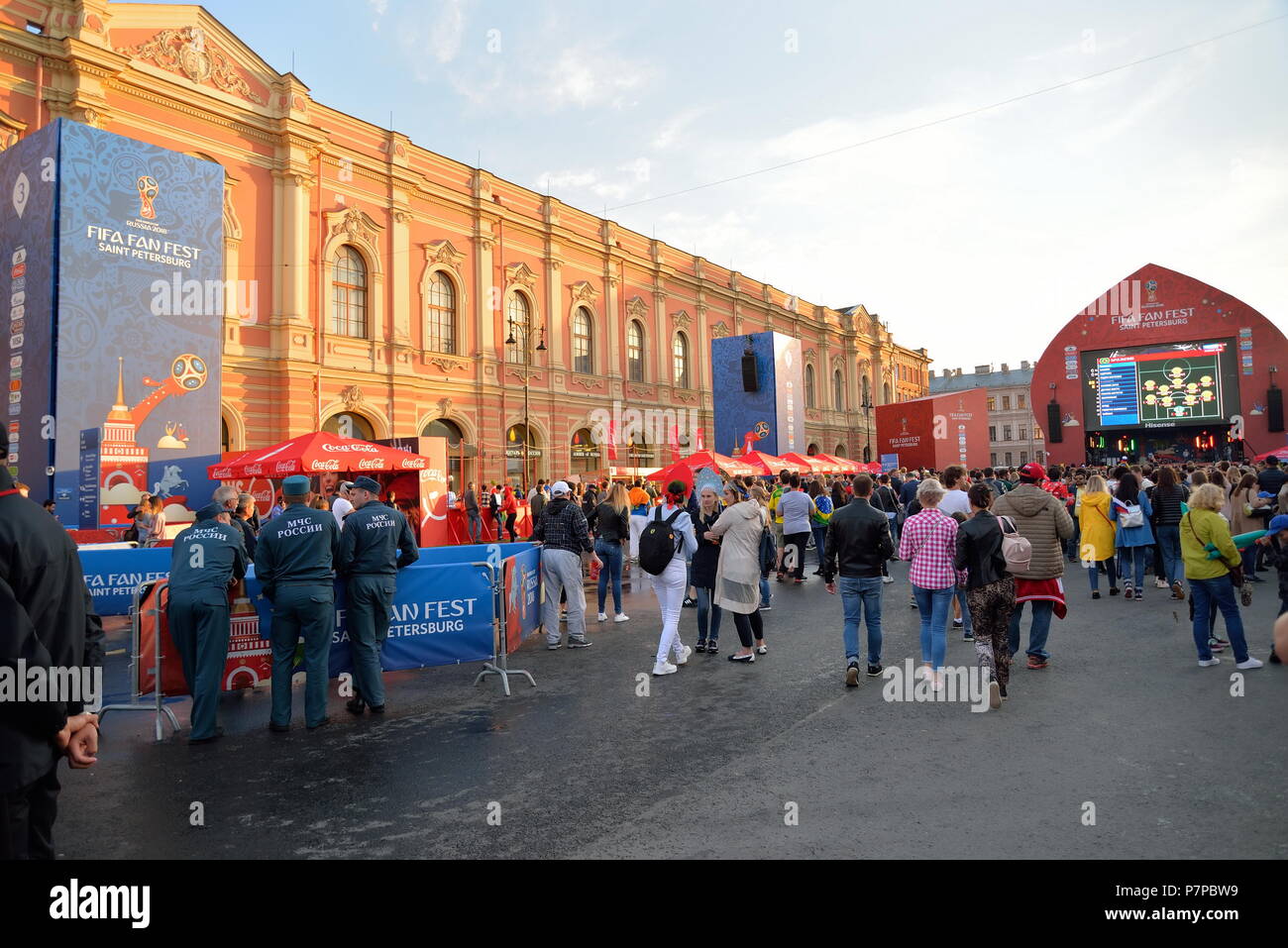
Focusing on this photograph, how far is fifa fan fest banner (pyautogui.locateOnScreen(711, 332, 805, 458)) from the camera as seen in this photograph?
2550 centimetres

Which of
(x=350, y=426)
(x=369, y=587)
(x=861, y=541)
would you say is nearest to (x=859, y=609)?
(x=861, y=541)

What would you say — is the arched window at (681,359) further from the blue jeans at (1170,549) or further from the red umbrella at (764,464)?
the blue jeans at (1170,549)

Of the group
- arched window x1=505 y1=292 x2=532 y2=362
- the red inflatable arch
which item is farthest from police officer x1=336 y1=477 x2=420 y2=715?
the red inflatable arch

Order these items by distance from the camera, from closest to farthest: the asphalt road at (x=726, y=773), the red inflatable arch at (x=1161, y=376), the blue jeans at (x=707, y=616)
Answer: the asphalt road at (x=726, y=773) < the blue jeans at (x=707, y=616) < the red inflatable arch at (x=1161, y=376)

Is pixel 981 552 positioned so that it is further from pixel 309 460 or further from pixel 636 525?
pixel 309 460

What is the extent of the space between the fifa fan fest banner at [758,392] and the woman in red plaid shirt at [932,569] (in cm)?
1850

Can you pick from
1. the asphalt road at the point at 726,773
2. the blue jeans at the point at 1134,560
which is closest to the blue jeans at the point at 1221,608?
the asphalt road at the point at 726,773

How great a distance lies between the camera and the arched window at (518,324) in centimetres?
3033

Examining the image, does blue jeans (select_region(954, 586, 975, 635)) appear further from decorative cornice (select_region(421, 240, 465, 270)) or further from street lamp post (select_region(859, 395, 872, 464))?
street lamp post (select_region(859, 395, 872, 464))
